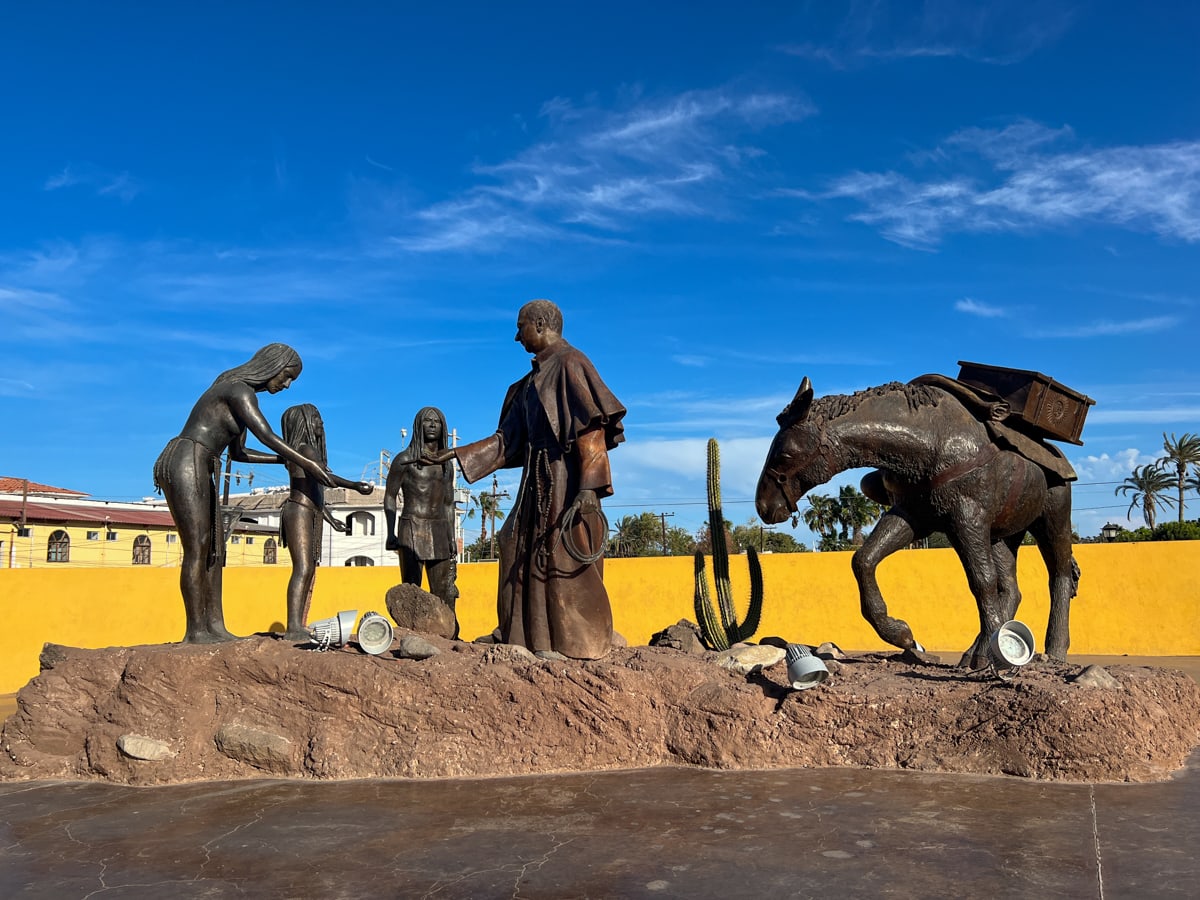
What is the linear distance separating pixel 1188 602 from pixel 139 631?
12.3 metres

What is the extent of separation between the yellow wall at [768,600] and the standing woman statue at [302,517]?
169 inches

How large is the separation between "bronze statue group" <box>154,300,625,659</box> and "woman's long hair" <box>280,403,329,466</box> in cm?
97

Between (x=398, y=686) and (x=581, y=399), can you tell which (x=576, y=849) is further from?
(x=581, y=399)

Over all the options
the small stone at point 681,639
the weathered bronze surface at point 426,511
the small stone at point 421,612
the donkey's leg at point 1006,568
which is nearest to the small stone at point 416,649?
the small stone at point 421,612

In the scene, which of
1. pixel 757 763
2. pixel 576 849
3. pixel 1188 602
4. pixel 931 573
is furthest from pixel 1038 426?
pixel 1188 602

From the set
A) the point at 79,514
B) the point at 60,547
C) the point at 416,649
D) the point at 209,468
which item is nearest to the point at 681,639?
the point at 416,649

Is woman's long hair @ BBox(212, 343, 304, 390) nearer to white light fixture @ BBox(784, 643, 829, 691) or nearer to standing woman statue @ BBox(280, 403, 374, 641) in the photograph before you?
standing woman statue @ BBox(280, 403, 374, 641)

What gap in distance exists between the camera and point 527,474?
18.8ft

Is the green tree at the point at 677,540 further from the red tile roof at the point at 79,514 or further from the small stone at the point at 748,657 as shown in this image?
the small stone at the point at 748,657

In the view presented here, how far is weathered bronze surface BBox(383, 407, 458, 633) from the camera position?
8.02 meters

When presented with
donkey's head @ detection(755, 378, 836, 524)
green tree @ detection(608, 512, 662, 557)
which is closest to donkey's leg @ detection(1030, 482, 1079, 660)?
donkey's head @ detection(755, 378, 836, 524)

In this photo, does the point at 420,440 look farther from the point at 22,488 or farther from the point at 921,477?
the point at 22,488

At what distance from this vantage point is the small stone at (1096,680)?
13.4 ft

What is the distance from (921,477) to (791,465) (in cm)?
75
